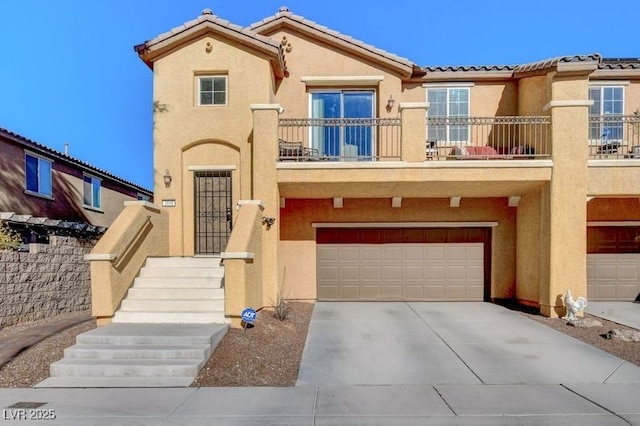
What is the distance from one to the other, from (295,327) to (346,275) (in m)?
3.54

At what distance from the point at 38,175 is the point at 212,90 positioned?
800 centimetres

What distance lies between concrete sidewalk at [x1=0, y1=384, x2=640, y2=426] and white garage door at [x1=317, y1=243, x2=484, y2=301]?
6181 millimetres

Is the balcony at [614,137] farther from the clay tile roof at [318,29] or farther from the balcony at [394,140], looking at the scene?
the clay tile roof at [318,29]

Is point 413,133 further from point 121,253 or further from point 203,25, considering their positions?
point 121,253

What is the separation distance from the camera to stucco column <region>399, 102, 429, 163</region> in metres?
9.49

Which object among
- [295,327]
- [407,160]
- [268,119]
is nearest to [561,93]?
[407,160]

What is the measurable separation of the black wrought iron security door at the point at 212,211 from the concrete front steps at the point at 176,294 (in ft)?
5.14

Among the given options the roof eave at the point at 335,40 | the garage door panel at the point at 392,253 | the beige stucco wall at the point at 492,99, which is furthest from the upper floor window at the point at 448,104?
the garage door panel at the point at 392,253

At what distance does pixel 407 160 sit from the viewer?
31.2ft

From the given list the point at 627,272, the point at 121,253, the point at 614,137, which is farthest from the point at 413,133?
the point at 627,272

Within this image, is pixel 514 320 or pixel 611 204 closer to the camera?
pixel 514 320

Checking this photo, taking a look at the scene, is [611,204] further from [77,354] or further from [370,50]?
[77,354]

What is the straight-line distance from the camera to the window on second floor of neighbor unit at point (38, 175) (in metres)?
13.5

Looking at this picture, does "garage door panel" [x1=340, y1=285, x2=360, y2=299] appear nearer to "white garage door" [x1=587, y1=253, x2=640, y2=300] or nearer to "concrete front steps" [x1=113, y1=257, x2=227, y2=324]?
"concrete front steps" [x1=113, y1=257, x2=227, y2=324]
